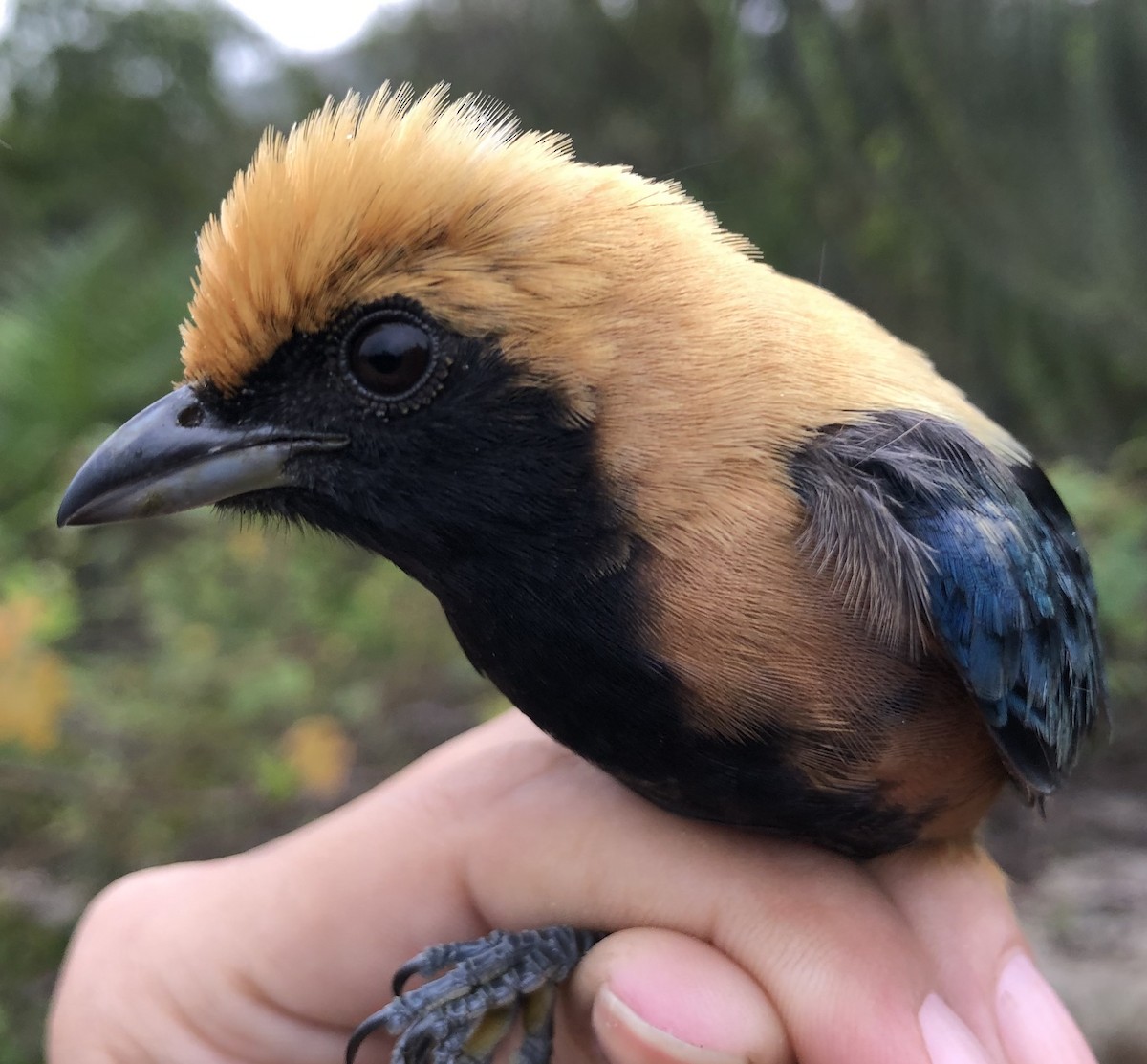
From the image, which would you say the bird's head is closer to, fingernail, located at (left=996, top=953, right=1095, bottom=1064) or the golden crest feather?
the golden crest feather

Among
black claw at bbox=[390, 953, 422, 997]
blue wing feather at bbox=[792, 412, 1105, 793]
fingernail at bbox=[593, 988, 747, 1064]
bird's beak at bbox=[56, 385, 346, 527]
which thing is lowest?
fingernail at bbox=[593, 988, 747, 1064]

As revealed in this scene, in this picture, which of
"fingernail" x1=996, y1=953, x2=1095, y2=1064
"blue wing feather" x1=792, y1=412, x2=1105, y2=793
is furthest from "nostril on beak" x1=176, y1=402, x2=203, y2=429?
"fingernail" x1=996, y1=953, x2=1095, y2=1064

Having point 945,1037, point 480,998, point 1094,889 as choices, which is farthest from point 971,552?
point 1094,889

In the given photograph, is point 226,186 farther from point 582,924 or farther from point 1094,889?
point 1094,889

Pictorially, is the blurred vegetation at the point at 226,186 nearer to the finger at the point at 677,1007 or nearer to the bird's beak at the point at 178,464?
the bird's beak at the point at 178,464

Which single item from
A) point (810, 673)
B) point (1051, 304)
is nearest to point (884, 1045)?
point (810, 673)

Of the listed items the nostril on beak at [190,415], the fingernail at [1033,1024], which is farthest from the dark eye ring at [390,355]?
the fingernail at [1033,1024]

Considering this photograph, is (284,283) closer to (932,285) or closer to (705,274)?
(705,274)
